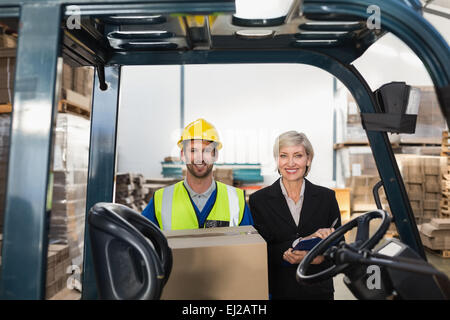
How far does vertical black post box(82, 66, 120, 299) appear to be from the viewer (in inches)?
87.7

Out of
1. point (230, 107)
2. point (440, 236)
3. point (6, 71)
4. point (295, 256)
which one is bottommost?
point (440, 236)

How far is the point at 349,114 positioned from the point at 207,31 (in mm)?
7210

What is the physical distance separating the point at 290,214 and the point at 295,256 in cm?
33

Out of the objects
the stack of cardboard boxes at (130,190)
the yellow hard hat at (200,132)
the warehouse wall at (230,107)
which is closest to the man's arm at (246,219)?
the yellow hard hat at (200,132)

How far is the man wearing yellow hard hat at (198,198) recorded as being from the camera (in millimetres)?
2537

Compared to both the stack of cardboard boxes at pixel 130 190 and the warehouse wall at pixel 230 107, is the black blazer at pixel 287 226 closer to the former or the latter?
the stack of cardboard boxes at pixel 130 190

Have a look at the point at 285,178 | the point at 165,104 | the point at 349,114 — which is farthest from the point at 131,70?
the point at 285,178

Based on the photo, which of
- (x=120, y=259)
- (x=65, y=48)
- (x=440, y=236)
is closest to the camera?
(x=120, y=259)

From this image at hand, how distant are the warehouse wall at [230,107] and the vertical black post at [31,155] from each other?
8.73 m

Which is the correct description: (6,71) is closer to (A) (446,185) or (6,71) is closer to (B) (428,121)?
(A) (446,185)

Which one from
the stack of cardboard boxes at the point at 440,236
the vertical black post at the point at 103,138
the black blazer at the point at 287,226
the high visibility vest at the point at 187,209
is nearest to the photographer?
the vertical black post at the point at 103,138

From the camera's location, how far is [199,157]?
266 cm

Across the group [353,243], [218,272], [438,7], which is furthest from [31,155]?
[438,7]

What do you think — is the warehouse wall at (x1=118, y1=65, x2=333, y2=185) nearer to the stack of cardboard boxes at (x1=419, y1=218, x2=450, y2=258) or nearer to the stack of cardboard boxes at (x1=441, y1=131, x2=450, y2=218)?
the stack of cardboard boxes at (x1=441, y1=131, x2=450, y2=218)
